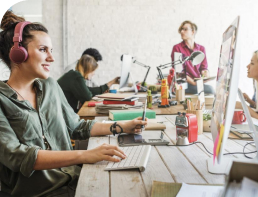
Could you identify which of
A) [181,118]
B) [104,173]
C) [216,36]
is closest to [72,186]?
[104,173]

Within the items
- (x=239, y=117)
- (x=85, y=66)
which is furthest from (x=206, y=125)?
(x=85, y=66)

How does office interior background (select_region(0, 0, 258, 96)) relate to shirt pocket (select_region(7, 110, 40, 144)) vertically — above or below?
above

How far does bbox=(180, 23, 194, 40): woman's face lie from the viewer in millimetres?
5516

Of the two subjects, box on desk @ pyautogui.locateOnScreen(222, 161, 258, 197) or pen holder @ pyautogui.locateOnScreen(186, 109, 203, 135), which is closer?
box on desk @ pyautogui.locateOnScreen(222, 161, 258, 197)

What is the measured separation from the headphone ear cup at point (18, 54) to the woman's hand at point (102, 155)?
488 mm

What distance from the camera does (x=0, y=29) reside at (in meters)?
1.37

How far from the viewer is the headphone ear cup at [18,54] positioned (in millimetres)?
1218

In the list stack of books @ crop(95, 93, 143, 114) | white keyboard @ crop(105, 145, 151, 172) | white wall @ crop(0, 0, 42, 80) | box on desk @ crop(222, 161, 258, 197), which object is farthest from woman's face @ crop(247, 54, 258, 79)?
white wall @ crop(0, 0, 42, 80)

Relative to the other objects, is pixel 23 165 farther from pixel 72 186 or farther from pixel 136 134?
pixel 136 134

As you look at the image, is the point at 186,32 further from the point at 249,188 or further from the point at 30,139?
the point at 249,188

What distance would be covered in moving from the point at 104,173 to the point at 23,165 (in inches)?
12.1

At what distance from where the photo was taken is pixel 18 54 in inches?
48.1

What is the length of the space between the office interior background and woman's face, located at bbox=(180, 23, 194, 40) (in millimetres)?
108

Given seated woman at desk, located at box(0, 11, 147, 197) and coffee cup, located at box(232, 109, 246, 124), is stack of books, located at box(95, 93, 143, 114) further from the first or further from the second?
coffee cup, located at box(232, 109, 246, 124)
